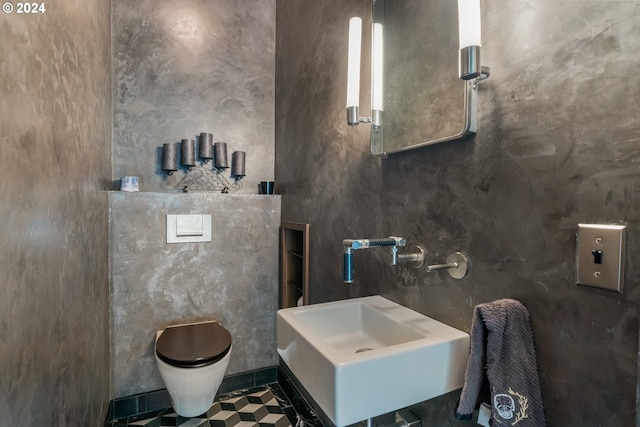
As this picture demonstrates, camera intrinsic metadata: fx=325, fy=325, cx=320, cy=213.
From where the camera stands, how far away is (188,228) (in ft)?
7.28

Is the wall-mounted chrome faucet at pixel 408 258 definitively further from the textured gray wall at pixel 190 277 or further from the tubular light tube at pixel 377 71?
the textured gray wall at pixel 190 277

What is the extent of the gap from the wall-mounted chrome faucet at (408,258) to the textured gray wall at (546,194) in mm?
30

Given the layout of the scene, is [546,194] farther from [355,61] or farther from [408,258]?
[355,61]

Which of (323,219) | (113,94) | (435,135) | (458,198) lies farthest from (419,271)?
(113,94)

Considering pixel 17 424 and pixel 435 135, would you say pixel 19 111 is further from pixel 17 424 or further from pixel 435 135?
pixel 435 135

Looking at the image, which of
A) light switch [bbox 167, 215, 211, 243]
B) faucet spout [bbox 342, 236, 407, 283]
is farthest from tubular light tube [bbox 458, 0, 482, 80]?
light switch [bbox 167, 215, 211, 243]

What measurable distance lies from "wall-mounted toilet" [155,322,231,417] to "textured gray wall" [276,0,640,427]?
3.52 feet

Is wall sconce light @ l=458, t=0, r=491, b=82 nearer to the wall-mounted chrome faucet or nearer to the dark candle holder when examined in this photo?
the wall-mounted chrome faucet

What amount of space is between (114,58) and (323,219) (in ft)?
6.11

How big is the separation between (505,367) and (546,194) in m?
0.44

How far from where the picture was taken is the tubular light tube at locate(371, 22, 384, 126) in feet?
4.36

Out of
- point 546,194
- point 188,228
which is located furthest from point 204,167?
point 546,194

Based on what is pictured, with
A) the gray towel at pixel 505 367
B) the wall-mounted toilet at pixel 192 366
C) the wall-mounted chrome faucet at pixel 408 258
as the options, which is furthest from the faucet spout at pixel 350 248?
the wall-mounted toilet at pixel 192 366

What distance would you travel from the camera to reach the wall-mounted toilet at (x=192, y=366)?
1.71m
